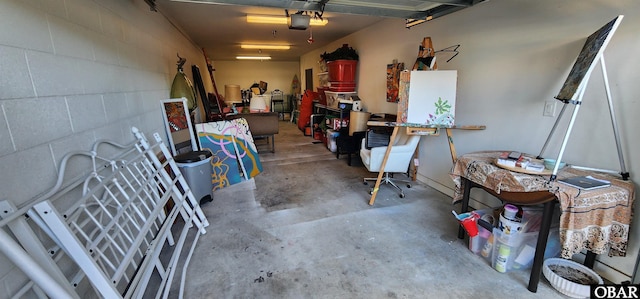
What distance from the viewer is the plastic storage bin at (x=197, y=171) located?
282 centimetres

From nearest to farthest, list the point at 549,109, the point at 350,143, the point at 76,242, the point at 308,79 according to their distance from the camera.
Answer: the point at 76,242, the point at 549,109, the point at 350,143, the point at 308,79

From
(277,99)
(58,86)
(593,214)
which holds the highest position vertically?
(58,86)

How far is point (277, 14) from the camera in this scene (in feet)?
12.9

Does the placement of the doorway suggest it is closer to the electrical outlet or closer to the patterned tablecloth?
the electrical outlet

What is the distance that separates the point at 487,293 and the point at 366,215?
1245mm

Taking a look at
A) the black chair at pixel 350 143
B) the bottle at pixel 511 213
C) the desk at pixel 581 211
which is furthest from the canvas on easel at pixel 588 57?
the black chair at pixel 350 143

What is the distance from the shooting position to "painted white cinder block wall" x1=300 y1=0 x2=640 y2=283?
1751mm

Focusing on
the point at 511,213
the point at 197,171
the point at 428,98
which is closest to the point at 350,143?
the point at 428,98

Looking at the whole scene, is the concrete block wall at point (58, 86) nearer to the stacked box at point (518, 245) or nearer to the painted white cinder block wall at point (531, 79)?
the stacked box at point (518, 245)

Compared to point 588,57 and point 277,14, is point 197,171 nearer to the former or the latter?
point 277,14

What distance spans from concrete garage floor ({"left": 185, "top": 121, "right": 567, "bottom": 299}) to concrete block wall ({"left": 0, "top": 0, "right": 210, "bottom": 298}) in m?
1.12

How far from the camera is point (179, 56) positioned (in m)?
4.28

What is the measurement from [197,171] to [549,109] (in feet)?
11.0

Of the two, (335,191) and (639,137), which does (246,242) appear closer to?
(335,191)
